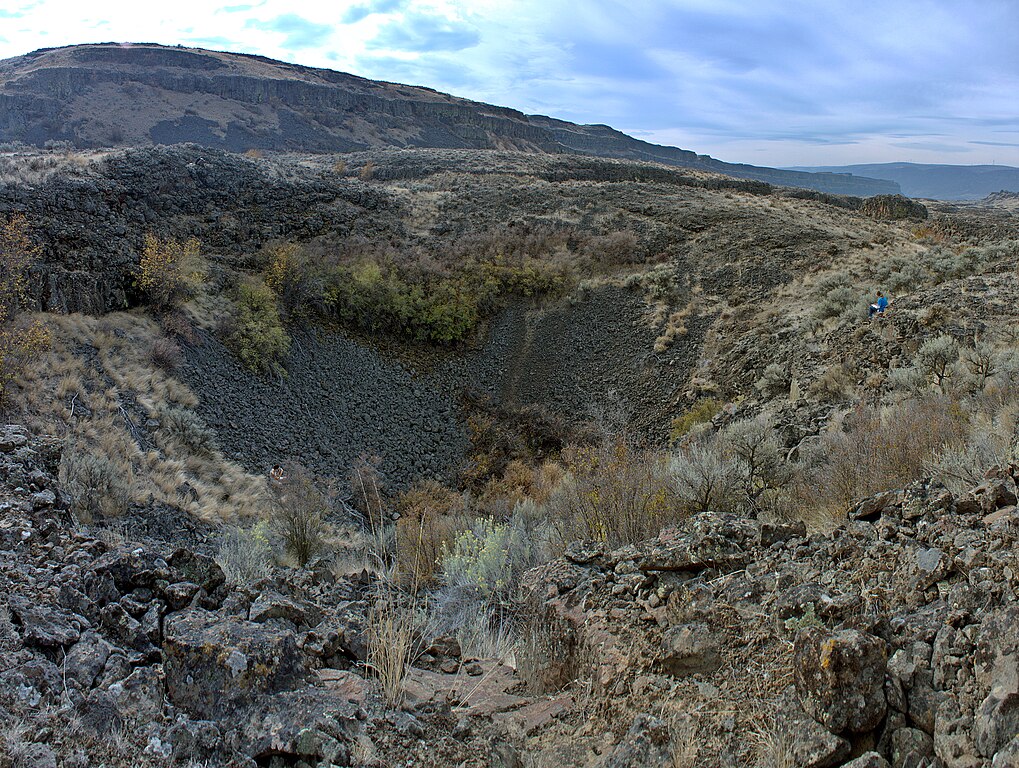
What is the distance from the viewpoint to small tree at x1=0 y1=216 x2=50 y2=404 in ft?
31.6

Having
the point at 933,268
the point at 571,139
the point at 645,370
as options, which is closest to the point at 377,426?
the point at 645,370

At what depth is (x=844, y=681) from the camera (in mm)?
2193

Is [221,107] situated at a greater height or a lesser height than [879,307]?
greater

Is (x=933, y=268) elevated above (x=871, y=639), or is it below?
above

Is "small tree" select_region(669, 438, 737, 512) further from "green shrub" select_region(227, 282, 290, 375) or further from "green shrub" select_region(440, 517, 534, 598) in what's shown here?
"green shrub" select_region(227, 282, 290, 375)

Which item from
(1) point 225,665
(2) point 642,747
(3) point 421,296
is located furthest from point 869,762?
(3) point 421,296

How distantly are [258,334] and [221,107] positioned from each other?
5900cm

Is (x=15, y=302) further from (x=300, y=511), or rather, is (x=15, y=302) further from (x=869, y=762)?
(x=869, y=762)

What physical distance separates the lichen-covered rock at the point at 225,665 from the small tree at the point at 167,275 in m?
13.9

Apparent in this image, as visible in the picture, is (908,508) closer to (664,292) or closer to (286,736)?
(286,736)

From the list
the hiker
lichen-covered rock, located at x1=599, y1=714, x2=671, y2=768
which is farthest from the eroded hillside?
the hiker

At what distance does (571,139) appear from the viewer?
104688 millimetres

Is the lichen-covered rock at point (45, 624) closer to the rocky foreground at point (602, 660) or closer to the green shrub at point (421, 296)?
the rocky foreground at point (602, 660)

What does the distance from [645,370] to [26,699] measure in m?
15.4
